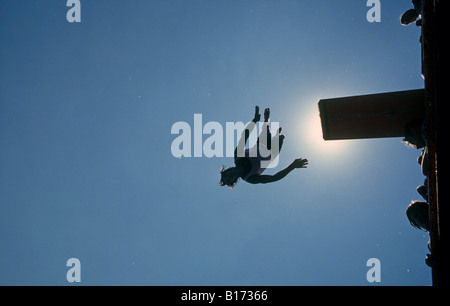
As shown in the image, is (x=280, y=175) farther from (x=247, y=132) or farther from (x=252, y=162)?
(x=247, y=132)

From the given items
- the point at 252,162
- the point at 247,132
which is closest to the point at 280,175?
the point at 252,162

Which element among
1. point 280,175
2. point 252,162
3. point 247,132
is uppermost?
point 247,132

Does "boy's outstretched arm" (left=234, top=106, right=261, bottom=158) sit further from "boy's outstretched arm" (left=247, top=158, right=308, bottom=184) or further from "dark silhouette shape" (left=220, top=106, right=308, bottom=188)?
"boy's outstretched arm" (left=247, top=158, right=308, bottom=184)

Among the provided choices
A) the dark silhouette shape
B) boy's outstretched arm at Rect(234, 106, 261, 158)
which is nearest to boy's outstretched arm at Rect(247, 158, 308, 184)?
the dark silhouette shape

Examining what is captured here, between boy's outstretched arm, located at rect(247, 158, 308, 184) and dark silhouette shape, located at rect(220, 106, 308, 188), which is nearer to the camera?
boy's outstretched arm, located at rect(247, 158, 308, 184)

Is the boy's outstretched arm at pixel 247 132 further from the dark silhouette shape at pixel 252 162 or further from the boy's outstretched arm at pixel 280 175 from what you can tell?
the boy's outstretched arm at pixel 280 175

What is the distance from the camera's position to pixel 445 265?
232 centimetres

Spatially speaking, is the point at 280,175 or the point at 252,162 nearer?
the point at 280,175

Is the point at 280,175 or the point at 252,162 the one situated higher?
the point at 252,162

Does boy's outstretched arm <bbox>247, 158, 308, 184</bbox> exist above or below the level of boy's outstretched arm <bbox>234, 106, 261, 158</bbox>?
below
